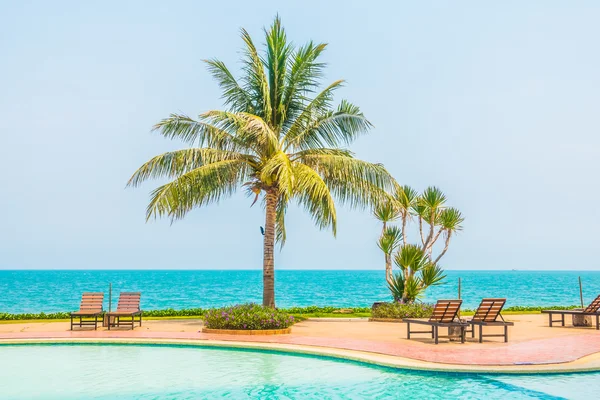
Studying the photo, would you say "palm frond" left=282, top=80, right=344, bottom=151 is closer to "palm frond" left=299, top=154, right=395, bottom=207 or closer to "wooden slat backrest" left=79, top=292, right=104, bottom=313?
"palm frond" left=299, top=154, right=395, bottom=207

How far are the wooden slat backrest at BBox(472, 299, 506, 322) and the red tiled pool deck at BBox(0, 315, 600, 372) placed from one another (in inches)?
21.9

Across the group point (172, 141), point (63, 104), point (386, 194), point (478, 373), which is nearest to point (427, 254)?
point (386, 194)

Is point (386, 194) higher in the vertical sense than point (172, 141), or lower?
lower

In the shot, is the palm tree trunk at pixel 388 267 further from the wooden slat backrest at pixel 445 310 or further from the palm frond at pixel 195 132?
the wooden slat backrest at pixel 445 310

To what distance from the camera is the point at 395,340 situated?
46.8ft

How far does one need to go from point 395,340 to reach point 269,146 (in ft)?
20.9

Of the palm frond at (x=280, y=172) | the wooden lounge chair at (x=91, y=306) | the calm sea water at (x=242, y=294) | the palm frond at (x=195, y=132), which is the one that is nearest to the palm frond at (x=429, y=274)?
the palm frond at (x=280, y=172)

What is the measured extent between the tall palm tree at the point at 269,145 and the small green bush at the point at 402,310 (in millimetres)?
3318

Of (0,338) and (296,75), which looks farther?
(296,75)

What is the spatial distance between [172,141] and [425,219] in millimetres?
9129

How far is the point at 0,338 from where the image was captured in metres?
14.5

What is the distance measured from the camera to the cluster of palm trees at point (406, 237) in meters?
19.9

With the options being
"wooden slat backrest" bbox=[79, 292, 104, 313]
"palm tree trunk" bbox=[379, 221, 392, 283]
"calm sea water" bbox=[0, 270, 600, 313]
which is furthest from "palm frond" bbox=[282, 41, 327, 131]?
"calm sea water" bbox=[0, 270, 600, 313]

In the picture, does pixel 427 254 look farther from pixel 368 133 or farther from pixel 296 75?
pixel 296 75
